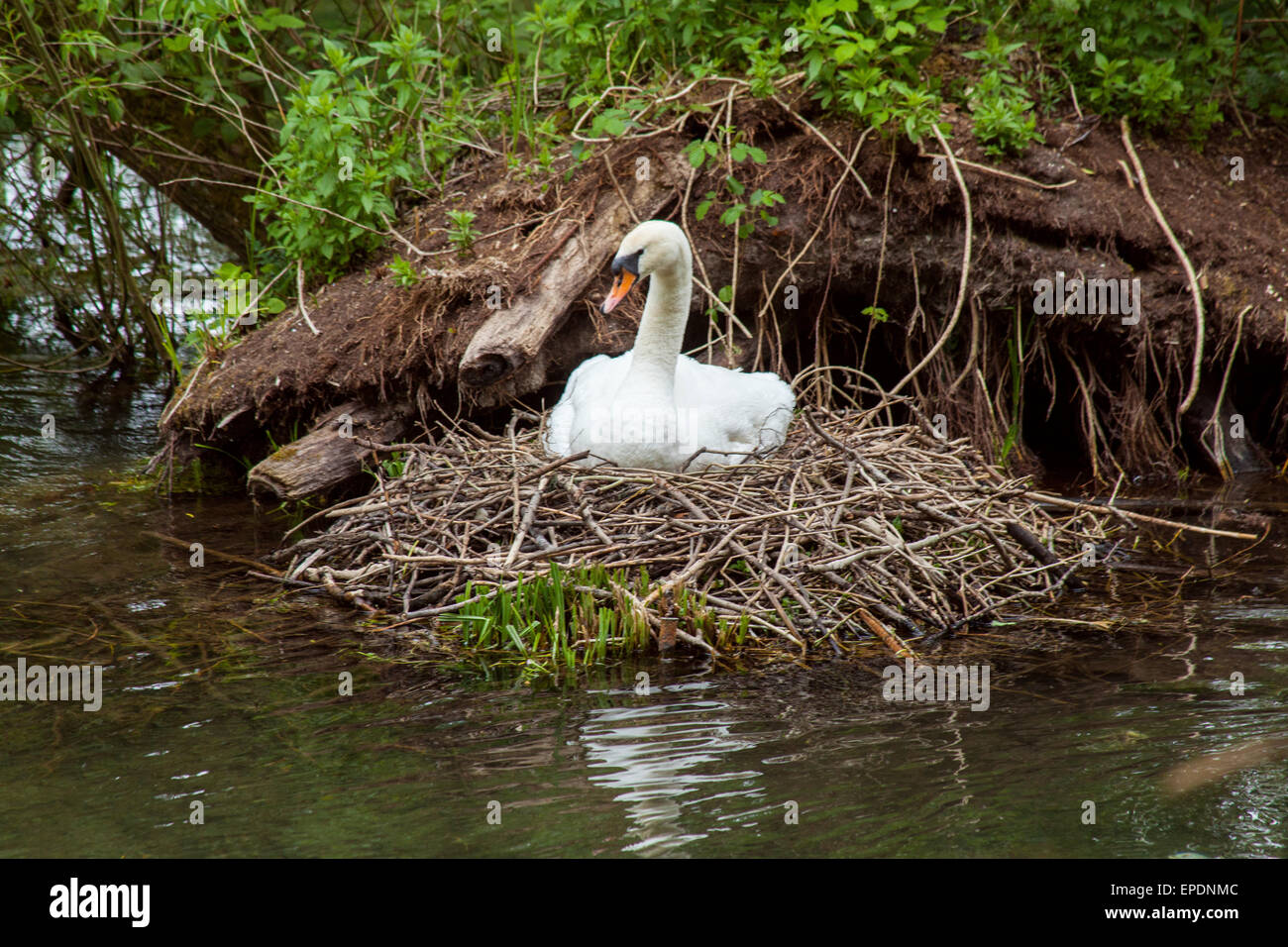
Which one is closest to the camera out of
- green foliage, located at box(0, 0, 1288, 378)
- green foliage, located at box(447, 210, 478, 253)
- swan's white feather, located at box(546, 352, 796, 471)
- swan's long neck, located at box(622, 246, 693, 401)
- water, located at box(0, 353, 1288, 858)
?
water, located at box(0, 353, 1288, 858)

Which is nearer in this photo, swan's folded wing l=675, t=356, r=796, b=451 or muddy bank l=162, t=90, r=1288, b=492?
swan's folded wing l=675, t=356, r=796, b=451

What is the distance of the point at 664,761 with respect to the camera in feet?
12.9

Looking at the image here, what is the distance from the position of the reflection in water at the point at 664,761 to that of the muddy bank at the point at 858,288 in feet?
10.4

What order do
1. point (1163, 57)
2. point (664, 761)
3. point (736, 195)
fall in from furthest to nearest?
point (1163, 57), point (736, 195), point (664, 761)

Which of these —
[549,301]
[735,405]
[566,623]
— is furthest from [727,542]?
[549,301]

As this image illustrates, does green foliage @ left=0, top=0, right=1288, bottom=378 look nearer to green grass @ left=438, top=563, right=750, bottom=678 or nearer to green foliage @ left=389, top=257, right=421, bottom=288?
green foliage @ left=389, top=257, right=421, bottom=288

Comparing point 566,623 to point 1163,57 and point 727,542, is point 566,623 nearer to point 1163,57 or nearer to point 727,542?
point 727,542

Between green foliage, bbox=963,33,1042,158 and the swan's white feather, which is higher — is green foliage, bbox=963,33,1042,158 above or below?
above

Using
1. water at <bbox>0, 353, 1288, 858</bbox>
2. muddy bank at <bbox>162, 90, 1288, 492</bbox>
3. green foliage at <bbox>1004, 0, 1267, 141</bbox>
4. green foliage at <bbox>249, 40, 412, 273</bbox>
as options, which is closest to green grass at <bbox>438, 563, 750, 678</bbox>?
water at <bbox>0, 353, 1288, 858</bbox>

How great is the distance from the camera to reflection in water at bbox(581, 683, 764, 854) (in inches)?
140

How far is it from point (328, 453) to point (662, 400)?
228 cm

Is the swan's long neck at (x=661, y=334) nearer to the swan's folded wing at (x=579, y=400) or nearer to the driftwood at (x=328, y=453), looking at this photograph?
the swan's folded wing at (x=579, y=400)

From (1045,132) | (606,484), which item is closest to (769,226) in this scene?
(1045,132)
